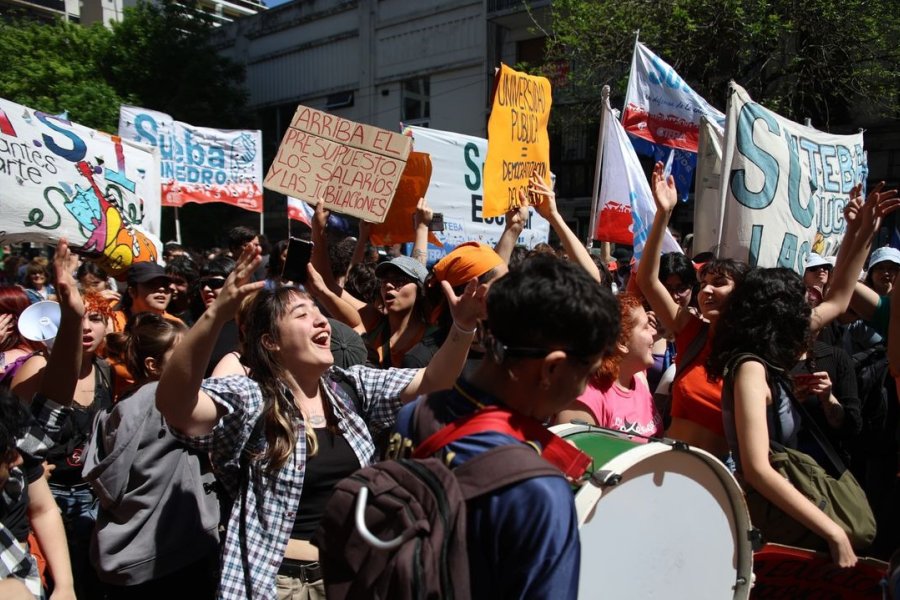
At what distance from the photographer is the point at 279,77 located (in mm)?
26047

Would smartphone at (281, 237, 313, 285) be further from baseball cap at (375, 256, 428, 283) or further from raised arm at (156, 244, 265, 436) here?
raised arm at (156, 244, 265, 436)

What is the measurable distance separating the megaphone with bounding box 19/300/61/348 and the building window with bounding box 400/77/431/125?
20074mm

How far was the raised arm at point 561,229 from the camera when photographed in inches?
138

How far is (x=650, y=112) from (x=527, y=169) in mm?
2454

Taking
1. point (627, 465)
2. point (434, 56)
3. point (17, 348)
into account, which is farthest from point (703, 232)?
point (434, 56)

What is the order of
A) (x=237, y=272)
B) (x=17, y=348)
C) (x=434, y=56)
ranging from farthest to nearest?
1. (x=434, y=56)
2. (x=17, y=348)
3. (x=237, y=272)

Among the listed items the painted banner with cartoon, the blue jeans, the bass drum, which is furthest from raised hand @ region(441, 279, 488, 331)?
the painted banner with cartoon

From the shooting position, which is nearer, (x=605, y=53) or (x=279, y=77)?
(x=605, y=53)

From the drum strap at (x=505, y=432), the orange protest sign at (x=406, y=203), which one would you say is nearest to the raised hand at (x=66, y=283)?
the drum strap at (x=505, y=432)

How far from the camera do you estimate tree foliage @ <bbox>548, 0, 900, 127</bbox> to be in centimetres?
1330

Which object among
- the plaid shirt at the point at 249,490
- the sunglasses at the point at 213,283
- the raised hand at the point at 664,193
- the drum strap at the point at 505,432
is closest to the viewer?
the drum strap at the point at 505,432

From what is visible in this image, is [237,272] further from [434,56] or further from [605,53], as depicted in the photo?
[434,56]

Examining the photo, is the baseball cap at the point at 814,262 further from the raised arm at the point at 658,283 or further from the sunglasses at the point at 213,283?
the sunglasses at the point at 213,283

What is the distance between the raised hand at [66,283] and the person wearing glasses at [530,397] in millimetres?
1672
